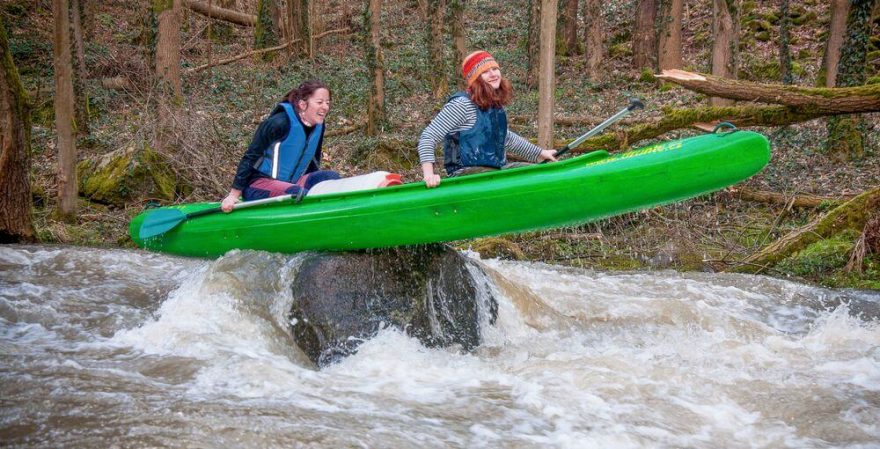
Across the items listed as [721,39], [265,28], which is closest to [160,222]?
[721,39]

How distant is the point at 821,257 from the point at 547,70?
3342mm

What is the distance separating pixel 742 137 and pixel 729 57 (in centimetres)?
907

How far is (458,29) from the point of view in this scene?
14102 millimetres

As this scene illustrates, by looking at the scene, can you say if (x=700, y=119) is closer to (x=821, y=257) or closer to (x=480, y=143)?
(x=821, y=257)

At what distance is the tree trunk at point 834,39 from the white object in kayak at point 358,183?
7.85 metres

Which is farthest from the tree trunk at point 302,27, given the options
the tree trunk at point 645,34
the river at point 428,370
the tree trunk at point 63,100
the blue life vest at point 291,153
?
the blue life vest at point 291,153

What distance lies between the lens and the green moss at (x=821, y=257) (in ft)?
21.3

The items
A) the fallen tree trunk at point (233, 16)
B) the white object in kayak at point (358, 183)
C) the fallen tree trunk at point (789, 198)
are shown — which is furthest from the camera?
the fallen tree trunk at point (233, 16)

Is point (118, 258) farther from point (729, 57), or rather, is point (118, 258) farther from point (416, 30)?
point (416, 30)

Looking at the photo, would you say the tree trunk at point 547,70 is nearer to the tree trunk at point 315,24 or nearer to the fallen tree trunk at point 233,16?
the tree trunk at point 315,24

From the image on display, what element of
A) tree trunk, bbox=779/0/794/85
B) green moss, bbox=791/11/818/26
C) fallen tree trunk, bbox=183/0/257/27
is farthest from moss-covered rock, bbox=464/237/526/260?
fallen tree trunk, bbox=183/0/257/27

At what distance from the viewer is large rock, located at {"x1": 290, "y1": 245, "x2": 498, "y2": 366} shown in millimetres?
4539

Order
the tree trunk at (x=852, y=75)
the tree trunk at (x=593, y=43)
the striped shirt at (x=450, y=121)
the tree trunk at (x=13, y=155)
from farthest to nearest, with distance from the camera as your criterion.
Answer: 1. the tree trunk at (x=593, y=43)
2. the tree trunk at (x=852, y=75)
3. the tree trunk at (x=13, y=155)
4. the striped shirt at (x=450, y=121)

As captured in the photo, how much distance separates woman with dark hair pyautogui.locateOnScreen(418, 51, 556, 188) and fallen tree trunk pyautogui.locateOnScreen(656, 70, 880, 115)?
231cm
